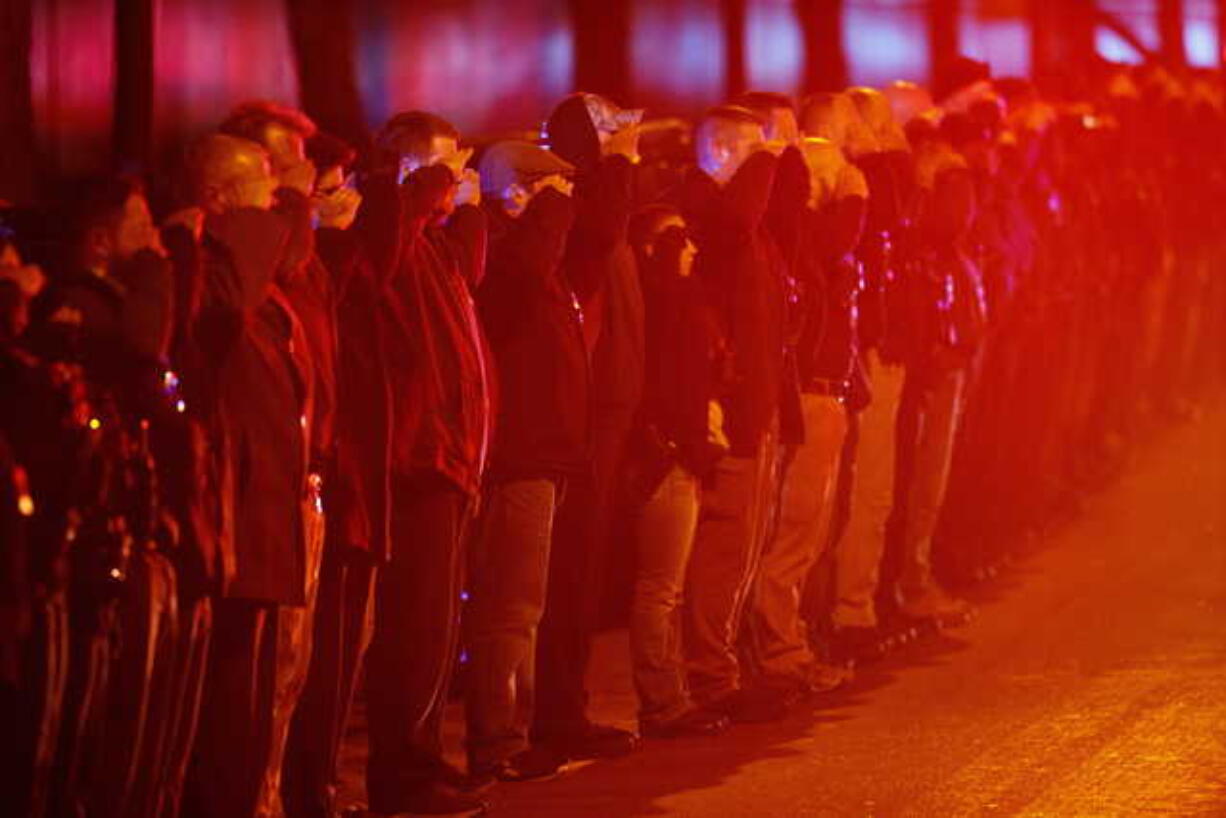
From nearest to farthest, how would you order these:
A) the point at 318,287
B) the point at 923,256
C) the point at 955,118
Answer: the point at 318,287, the point at 923,256, the point at 955,118

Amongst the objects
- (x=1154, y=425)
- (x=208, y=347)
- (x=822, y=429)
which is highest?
(x=208, y=347)

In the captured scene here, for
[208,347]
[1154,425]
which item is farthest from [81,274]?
[1154,425]

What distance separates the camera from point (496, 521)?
35.8 feet

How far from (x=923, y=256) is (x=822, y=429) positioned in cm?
151

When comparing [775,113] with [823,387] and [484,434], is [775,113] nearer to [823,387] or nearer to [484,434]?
[823,387]

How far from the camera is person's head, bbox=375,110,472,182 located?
10.3m

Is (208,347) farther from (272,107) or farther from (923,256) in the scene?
(923,256)

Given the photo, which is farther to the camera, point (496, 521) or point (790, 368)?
point (790, 368)

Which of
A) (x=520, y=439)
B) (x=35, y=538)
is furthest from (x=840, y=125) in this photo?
(x=35, y=538)

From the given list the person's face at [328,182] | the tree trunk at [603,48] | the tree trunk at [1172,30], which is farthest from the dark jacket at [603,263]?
the tree trunk at [1172,30]

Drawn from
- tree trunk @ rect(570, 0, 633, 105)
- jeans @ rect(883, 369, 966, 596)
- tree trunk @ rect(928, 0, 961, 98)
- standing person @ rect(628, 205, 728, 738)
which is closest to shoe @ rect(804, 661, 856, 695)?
standing person @ rect(628, 205, 728, 738)

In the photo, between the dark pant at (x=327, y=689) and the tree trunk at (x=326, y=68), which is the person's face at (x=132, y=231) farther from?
the tree trunk at (x=326, y=68)

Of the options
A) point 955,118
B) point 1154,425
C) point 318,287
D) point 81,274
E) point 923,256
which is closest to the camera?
point 81,274

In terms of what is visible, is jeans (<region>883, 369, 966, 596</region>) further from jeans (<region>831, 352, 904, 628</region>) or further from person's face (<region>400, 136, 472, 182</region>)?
person's face (<region>400, 136, 472, 182</region>)
